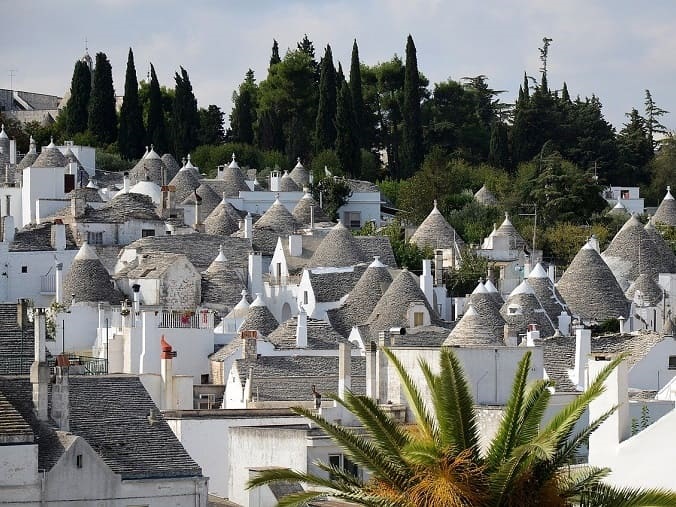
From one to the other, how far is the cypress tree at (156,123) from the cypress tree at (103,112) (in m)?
1.52

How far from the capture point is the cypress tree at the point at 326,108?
96.7 m

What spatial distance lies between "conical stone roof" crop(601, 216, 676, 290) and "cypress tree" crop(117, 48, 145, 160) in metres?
23.6

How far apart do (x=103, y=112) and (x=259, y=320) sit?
3857cm

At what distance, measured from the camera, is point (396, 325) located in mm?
59812

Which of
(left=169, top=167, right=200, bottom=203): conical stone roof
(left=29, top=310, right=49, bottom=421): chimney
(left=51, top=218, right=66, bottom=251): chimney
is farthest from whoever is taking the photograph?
(left=169, top=167, right=200, bottom=203): conical stone roof

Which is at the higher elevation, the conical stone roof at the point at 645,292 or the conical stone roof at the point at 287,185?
the conical stone roof at the point at 287,185

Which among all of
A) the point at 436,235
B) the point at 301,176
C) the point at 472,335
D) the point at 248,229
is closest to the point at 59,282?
the point at 248,229

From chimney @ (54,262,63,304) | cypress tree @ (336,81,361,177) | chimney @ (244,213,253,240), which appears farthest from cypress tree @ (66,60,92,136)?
chimney @ (54,262,63,304)

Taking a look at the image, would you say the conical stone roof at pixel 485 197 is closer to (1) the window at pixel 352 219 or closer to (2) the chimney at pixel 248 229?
(1) the window at pixel 352 219

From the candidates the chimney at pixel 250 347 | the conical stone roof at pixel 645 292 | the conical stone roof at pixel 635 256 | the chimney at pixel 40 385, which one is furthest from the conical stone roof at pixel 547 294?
the chimney at pixel 40 385

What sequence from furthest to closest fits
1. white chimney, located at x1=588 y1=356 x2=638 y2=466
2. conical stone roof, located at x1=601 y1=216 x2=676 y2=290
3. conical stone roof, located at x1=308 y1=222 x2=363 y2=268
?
conical stone roof, located at x1=601 y1=216 x2=676 y2=290 < conical stone roof, located at x1=308 y1=222 x2=363 y2=268 < white chimney, located at x1=588 y1=356 x2=638 y2=466

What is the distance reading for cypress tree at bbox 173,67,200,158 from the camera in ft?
319

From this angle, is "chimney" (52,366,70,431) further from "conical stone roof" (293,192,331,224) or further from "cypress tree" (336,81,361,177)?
"cypress tree" (336,81,361,177)

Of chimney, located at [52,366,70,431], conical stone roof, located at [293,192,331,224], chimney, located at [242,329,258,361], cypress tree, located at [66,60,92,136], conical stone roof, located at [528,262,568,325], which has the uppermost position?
cypress tree, located at [66,60,92,136]
